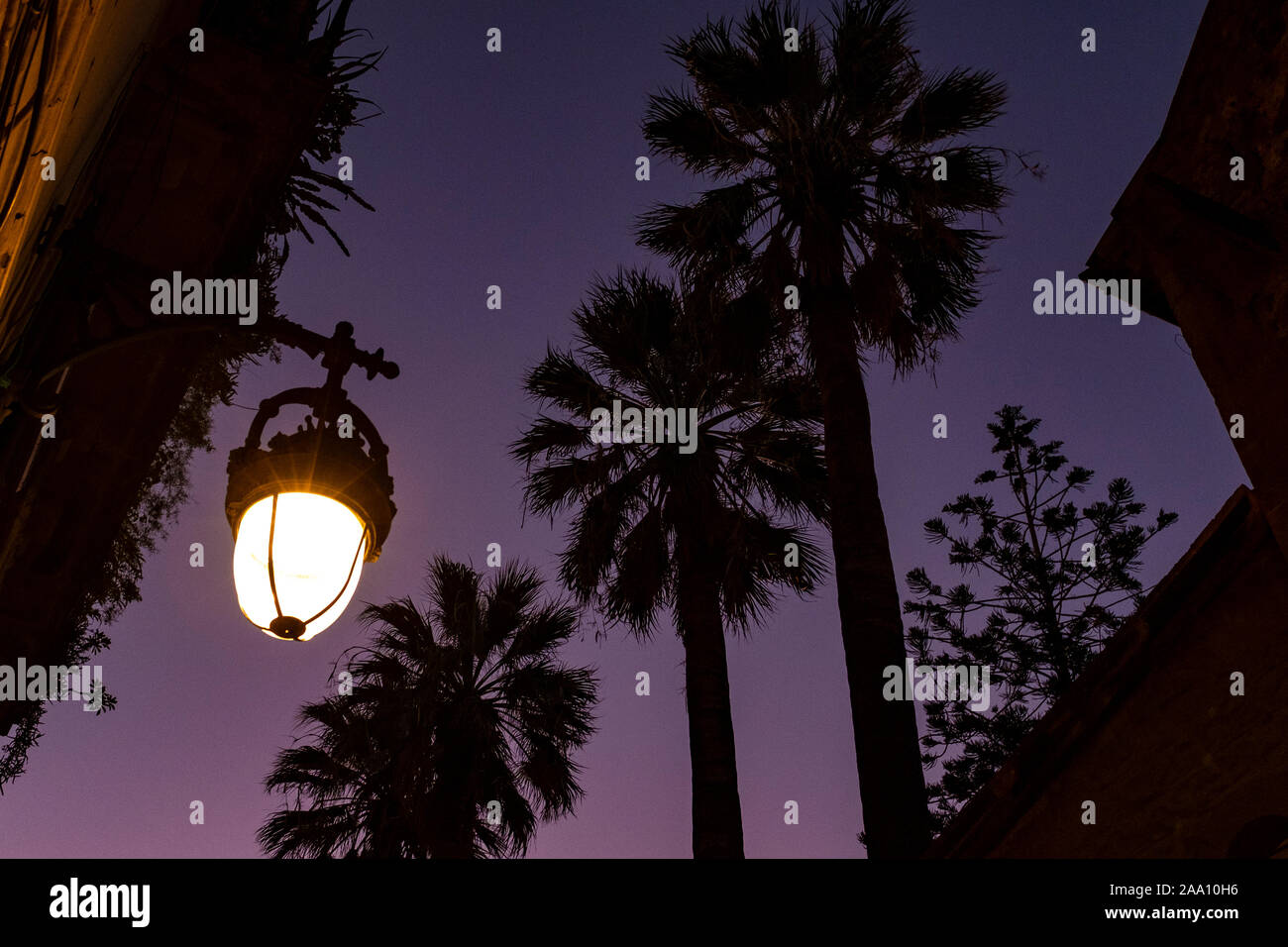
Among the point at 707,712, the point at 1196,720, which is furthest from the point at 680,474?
the point at 1196,720

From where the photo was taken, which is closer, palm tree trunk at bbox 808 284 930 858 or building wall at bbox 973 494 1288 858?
building wall at bbox 973 494 1288 858

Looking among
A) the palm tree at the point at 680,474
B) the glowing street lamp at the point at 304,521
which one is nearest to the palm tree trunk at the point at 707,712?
the palm tree at the point at 680,474

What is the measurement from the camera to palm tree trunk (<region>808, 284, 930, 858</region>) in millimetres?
7246

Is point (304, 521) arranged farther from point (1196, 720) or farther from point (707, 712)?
point (707, 712)

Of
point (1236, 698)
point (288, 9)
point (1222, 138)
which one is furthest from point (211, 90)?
point (1236, 698)

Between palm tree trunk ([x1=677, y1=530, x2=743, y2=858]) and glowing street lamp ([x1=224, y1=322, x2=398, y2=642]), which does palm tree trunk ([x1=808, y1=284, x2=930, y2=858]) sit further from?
glowing street lamp ([x1=224, y1=322, x2=398, y2=642])

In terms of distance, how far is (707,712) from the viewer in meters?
10.9

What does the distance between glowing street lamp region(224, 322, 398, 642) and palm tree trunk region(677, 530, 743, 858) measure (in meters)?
8.42

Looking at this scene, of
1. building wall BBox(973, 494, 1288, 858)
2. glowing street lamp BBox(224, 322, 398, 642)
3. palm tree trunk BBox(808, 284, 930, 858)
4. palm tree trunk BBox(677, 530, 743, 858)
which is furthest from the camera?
palm tree trunk BBox(677, 530, 743, 858)

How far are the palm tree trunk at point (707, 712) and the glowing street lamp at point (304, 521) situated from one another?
27.6 feet

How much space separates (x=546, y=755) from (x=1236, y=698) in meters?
10.8

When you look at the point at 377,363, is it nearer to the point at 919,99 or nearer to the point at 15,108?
the point at 15,108

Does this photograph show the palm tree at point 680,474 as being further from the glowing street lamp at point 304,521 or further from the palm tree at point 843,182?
the glowing street lamp at point 304,521

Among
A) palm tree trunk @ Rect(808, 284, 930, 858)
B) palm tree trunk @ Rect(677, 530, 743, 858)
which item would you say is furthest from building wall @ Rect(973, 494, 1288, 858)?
palm tree trunk @ Rect(677, 530, 743, 858)
